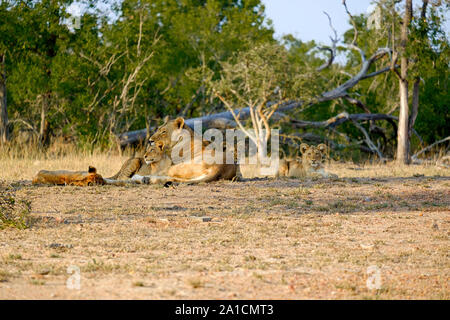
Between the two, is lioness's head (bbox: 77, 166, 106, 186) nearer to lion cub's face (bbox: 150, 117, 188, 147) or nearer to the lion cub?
the lion cub

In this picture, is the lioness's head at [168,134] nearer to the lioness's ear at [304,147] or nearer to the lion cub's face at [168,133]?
the lion cub's face at [168,133]

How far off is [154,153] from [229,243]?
4.07 meters

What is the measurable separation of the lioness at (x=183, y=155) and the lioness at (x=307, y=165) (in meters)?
2.15

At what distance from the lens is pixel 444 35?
17438 millimetres

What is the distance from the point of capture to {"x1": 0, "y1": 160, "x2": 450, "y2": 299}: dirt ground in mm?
4203

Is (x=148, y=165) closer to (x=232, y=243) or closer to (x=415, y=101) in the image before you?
(x=232, y=243)

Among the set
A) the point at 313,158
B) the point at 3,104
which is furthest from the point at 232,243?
the point at 3,104

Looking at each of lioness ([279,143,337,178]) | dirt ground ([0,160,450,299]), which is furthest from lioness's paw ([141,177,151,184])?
lioness ([279,143,337,178])

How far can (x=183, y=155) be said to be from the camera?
976 cm

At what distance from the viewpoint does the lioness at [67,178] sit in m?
9.28

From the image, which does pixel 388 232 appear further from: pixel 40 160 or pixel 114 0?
pixel 114 0
